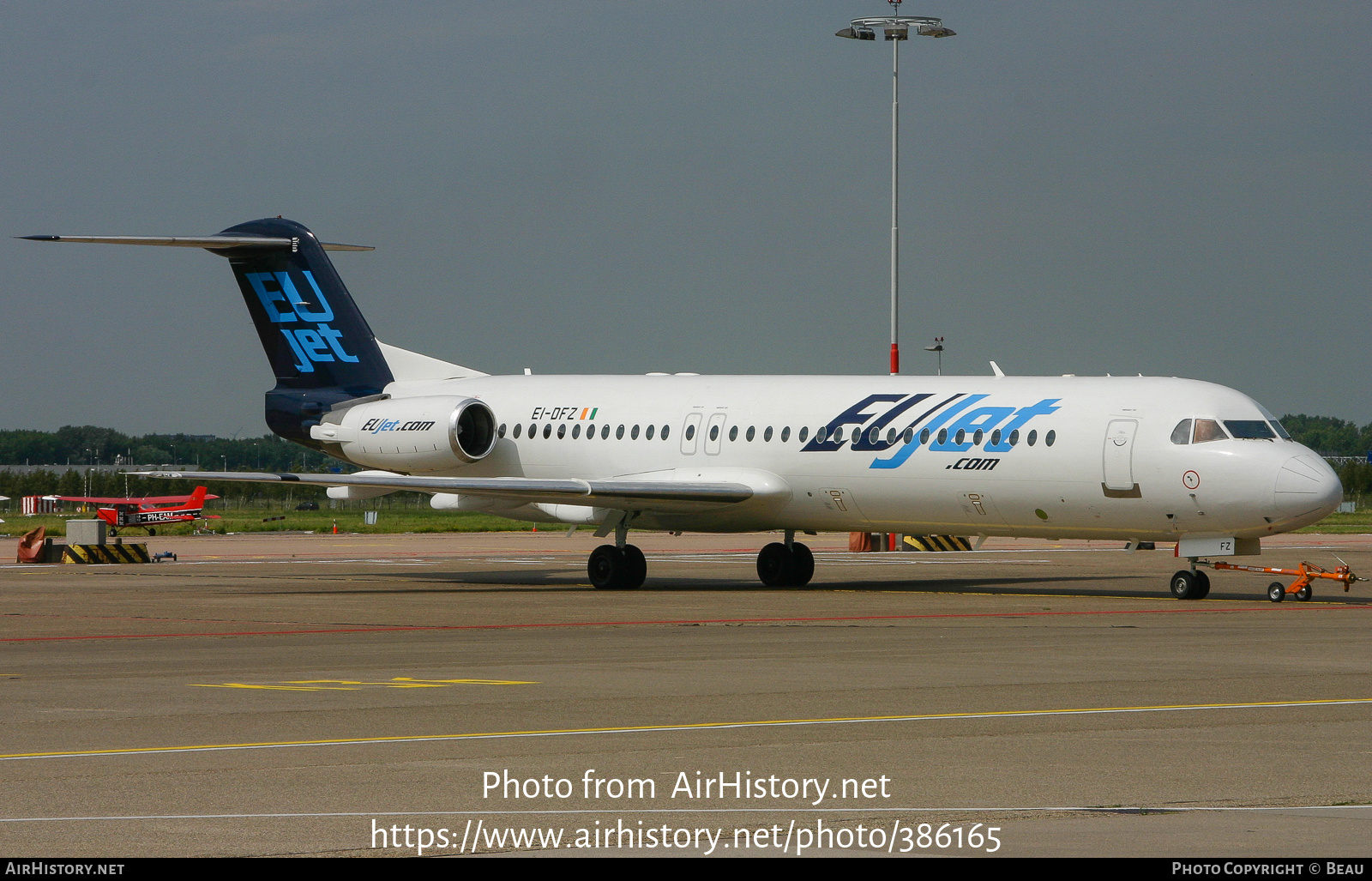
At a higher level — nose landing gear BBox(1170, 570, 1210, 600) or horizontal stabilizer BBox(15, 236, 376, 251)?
horizontal stabilizer BBox(15, 236, 376, 251)

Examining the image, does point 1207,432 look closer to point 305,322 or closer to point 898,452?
point 898,452

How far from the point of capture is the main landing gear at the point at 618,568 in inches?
1207

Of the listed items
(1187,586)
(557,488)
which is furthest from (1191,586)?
(557,488)

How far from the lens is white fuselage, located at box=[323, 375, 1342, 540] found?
1004 inches

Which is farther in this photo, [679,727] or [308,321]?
[308,321]

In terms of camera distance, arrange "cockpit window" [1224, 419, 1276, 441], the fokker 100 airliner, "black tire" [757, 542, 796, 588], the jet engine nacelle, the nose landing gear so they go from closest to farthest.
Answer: "cockpit window" [1224, 419, 1276, 441] < the fokker 100 airliner < the nose landing gear < "black tire" [757, 542, 796, 588] < the jet engine nacelle

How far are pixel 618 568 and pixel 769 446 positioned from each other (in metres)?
3.45

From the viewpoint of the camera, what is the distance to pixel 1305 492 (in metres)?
24.7

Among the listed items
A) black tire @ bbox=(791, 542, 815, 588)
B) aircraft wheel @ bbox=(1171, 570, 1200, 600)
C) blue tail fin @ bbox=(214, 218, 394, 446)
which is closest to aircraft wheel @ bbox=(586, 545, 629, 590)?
black tire @ bbox=(791, 542, 815, 588)

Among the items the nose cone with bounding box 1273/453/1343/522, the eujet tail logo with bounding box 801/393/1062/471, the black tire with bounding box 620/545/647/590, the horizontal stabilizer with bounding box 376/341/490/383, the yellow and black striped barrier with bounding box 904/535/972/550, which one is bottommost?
the black tire with bounding box 620/545/647/590

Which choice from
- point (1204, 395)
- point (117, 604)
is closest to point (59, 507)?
point (117, 604)

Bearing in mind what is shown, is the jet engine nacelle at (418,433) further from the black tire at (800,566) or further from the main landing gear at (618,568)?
the black tire at (800,566)

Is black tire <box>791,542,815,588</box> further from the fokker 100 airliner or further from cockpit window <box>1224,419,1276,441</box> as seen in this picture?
cockpit window <box>1224,419,1276,441</box>

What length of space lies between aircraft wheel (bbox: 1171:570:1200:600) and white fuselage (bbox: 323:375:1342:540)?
0.77 m
